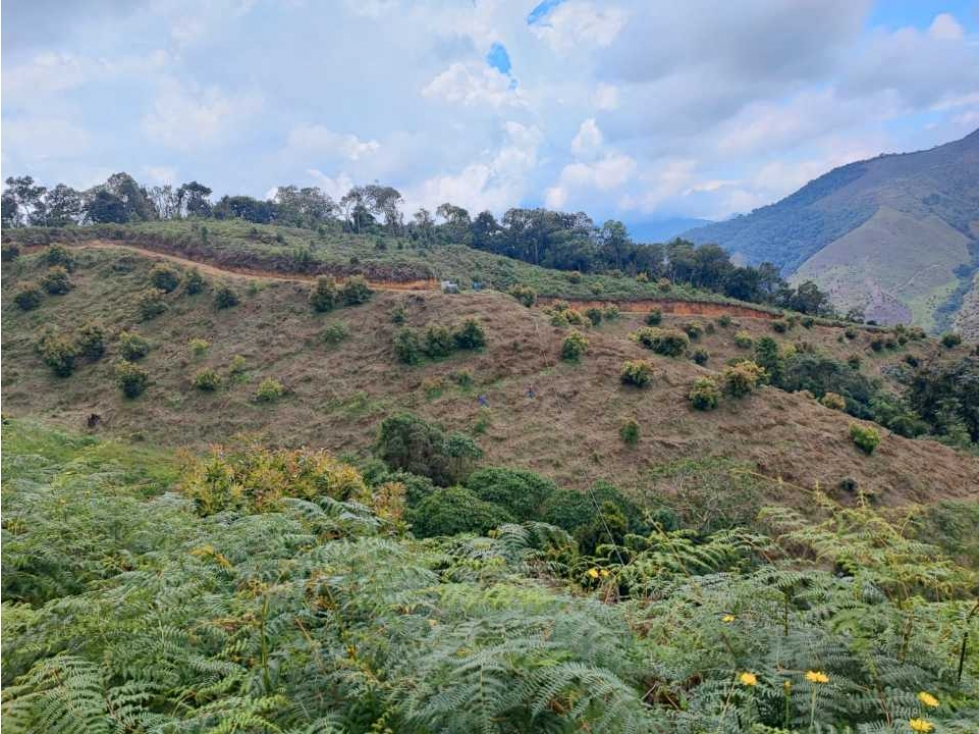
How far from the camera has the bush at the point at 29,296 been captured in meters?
27.9

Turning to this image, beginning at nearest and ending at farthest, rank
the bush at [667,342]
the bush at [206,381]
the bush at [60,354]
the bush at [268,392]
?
the bush at [268,392]
the bush at [206,381]
the bush at [60,354]
the bush at [667,342]

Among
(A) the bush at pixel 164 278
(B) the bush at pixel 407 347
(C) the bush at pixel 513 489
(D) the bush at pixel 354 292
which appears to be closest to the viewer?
(C) the bush at pixel 513 489

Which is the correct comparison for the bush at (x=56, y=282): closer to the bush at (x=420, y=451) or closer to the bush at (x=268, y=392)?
the bush at (x=268, y=392)

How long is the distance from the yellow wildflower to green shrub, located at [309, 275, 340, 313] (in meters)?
27.3

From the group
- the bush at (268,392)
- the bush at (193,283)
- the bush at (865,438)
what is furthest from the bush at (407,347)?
the bush at (865,438)

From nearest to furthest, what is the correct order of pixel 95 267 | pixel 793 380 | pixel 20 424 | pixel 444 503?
1. pixel 444 503
2. pixel 20 424
3. pixel 793 380
4. pixel 95 267

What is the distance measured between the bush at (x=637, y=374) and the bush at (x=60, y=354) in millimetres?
23176

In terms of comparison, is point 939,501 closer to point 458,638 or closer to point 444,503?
point 444,503

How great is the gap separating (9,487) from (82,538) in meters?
1.90

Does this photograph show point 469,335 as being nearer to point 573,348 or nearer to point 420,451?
point 573,348

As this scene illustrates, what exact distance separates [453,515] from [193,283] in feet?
77.6

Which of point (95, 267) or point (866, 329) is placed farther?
point (866, 329)

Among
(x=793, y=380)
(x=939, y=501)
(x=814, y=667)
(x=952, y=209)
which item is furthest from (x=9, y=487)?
(x=952, y=209)

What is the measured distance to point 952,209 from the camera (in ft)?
404
